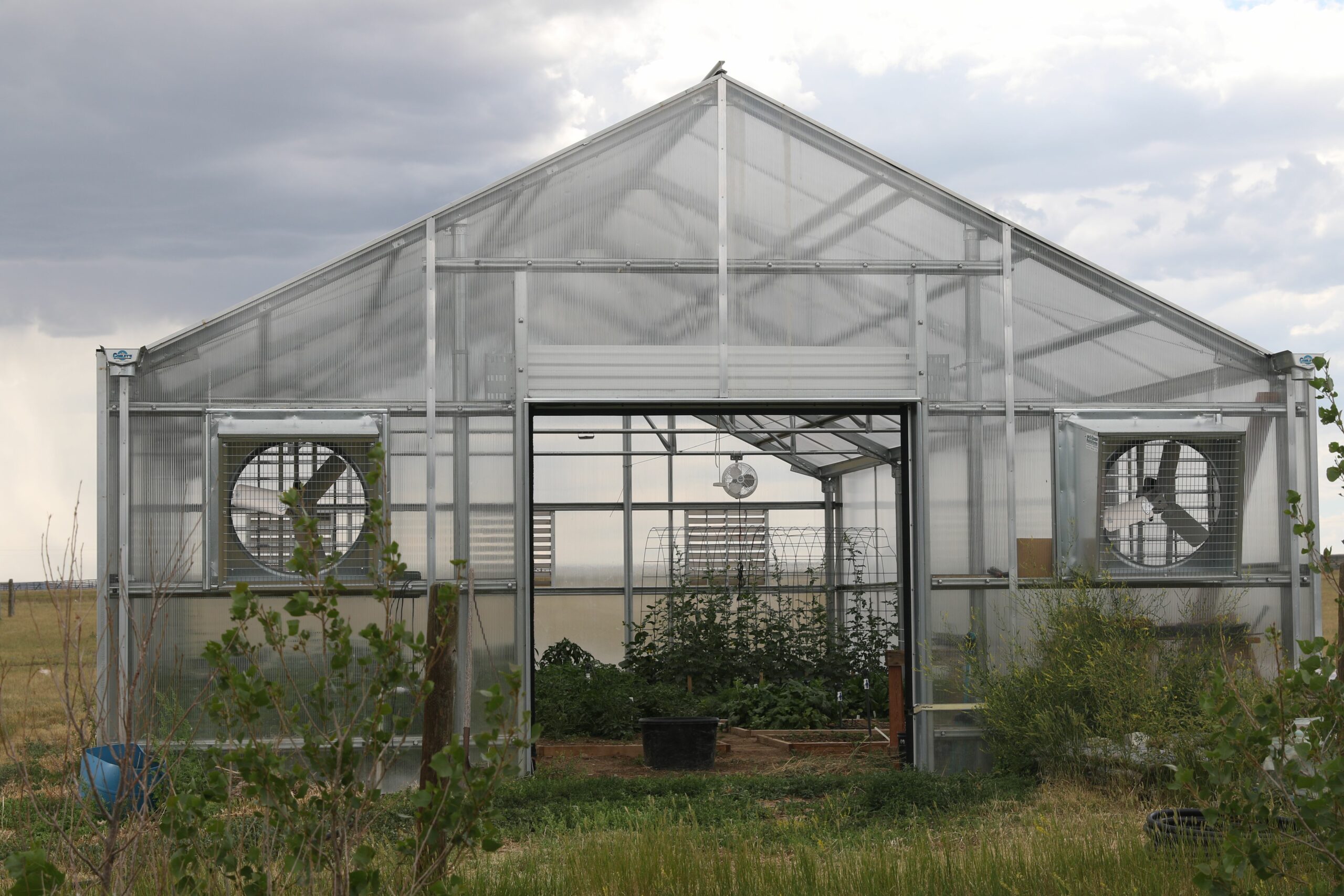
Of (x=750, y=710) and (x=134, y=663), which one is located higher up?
(x=134, y=663)

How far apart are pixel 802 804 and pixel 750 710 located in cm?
453

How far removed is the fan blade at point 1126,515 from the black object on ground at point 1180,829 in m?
3.12

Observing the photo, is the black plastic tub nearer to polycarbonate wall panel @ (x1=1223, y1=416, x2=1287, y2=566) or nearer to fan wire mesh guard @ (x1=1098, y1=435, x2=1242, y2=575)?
fan wire mesh guard @ (x1=1098, y1=435, x2=1242, y2=575)

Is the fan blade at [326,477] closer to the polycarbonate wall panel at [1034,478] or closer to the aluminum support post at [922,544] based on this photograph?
the aluminum support post at [922,544]

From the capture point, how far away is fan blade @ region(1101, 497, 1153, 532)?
8523 millimetres

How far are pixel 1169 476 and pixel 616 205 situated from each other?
14.1ft

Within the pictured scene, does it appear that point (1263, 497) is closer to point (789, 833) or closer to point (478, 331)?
point (789, 833)

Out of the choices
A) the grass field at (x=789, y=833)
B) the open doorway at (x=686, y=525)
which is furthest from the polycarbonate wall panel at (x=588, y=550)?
the grass field at (x=789, y=833)

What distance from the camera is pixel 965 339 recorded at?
8.70m

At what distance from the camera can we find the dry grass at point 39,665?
13.3 feet

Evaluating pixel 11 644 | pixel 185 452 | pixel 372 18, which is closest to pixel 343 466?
pixel 185 452

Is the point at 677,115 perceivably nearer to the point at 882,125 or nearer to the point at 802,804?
the point at 882,125

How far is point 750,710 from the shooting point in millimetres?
11984

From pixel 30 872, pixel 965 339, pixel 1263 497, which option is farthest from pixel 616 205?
pixel 30 872
